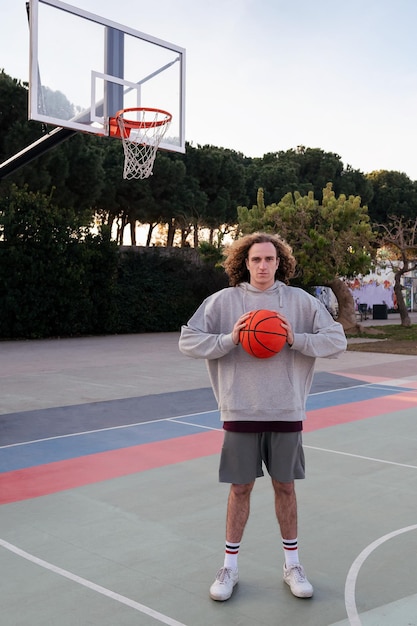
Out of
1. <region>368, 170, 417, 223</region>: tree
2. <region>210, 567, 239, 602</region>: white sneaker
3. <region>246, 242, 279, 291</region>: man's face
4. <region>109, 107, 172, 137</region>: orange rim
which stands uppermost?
<region>368, 170, 417, 223</region>: tree

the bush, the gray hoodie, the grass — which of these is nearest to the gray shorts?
the gray hoodie

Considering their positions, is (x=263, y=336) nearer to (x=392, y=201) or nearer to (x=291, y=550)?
(x=291, y=550)

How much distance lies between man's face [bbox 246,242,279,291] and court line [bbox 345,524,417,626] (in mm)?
1683

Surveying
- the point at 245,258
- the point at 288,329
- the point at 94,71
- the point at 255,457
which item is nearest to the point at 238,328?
the point at 288,329

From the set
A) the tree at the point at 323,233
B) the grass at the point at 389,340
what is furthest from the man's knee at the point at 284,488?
the tree at the point at 323,233

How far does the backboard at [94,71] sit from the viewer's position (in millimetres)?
10633

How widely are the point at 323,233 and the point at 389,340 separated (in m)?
4.21

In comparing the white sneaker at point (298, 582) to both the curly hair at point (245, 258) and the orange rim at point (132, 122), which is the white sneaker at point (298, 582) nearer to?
the curly hair at point (245, 258)

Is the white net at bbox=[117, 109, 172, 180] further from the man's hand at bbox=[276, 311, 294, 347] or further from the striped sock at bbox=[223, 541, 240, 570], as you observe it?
the striped sock at bbox=[223, 541, 240, 570]

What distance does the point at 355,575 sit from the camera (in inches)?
153

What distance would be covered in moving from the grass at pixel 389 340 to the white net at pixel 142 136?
9494mm

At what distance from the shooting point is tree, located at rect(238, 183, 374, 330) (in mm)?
22750

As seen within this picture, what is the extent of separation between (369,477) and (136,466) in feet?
7.05

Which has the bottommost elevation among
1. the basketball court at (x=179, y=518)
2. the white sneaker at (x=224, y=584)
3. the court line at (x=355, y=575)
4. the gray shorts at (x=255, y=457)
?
the basketball court at (x=179, y=518)
